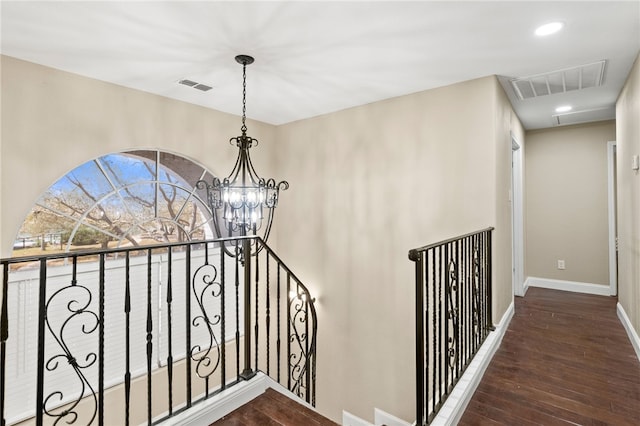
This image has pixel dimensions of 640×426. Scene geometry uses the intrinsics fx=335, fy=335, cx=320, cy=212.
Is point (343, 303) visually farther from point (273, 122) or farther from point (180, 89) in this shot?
point (180, 89)

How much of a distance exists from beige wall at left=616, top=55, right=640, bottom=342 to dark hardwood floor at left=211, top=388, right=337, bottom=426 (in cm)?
291

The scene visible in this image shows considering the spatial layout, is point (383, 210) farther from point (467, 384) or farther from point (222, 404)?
point (222, 404)

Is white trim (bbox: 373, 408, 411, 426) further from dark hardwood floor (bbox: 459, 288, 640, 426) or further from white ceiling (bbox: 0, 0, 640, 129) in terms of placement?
white ceiling (bbox: 0, 0, 640, 129)

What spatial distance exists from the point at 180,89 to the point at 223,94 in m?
0.44

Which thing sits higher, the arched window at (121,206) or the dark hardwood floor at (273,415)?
the arched window at (121,206)

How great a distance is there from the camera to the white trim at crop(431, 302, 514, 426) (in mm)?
1941

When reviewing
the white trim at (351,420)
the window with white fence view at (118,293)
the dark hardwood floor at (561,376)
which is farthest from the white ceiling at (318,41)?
the white trim at (351,420)

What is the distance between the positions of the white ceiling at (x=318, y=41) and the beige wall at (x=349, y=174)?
261mm

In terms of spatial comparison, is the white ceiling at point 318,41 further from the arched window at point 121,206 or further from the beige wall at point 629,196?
the arched window at point 121,206

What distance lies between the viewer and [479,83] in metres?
3.21

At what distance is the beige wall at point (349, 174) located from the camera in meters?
2.88

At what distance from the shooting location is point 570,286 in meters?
5.00

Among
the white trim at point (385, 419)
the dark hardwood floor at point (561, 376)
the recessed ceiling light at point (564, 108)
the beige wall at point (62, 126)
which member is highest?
the recessed ceiling light at point (564, 108)

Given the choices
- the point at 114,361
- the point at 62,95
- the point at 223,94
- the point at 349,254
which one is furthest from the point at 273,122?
the point at 114,361
